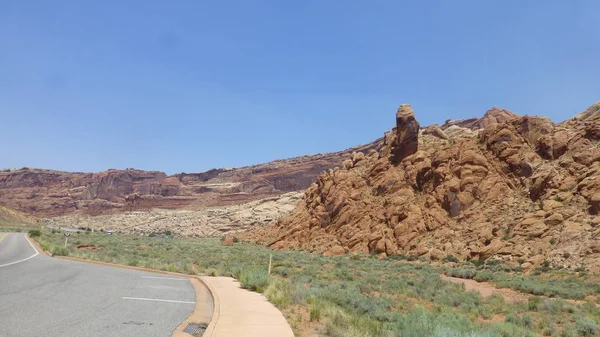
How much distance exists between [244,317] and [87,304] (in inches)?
156

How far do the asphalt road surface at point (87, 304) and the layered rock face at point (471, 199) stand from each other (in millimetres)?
27168

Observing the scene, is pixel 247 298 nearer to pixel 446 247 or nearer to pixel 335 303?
pixel 335 303

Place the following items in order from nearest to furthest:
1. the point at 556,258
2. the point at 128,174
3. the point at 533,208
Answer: the point at 556,258
the point at 533,208
the point at 128,174

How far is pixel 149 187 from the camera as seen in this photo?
15475cm

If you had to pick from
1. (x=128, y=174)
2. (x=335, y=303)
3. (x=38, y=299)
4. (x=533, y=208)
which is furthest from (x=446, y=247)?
(x=128, y=174)

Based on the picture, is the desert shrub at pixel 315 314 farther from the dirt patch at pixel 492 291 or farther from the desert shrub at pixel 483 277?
the desert shrub at pixel 483 277

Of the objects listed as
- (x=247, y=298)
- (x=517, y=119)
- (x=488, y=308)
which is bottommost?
(x=488, y=308)

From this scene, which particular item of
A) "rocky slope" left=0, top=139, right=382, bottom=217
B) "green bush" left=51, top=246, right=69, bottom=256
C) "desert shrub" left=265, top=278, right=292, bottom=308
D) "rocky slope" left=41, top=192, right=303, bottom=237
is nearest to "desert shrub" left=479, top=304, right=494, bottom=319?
"desert shrub" left=265, top=278, right=292, bottom=308

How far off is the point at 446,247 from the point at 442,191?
8182mm

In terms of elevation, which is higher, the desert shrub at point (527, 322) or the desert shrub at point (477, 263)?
the desert shrub at point (527, 322)

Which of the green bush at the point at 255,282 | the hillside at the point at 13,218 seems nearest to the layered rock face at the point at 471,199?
the green bush at the point at 255,282

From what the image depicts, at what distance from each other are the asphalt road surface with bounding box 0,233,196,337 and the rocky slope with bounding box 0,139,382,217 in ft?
363

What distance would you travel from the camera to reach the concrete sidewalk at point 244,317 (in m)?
8.69

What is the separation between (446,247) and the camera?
37.6 metres
